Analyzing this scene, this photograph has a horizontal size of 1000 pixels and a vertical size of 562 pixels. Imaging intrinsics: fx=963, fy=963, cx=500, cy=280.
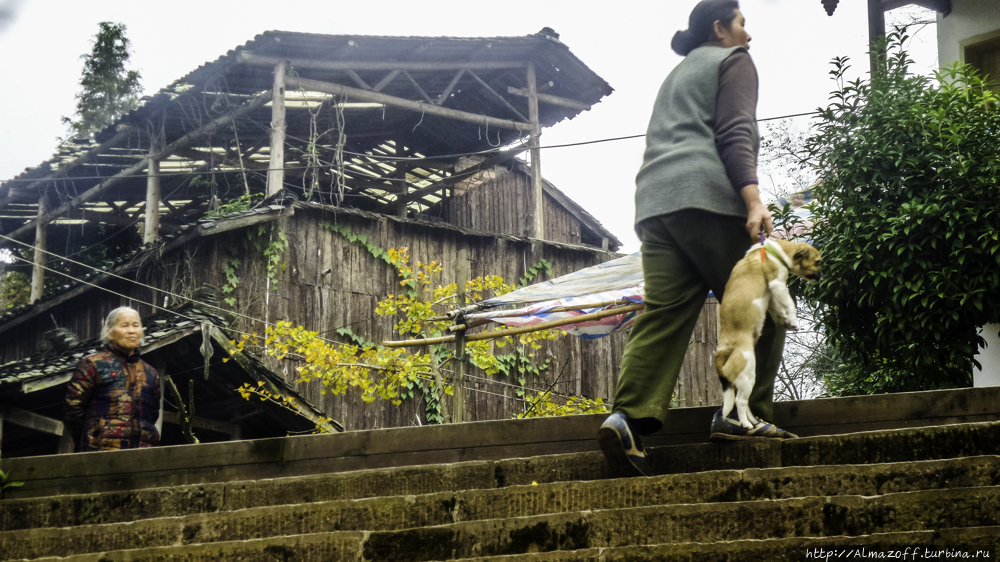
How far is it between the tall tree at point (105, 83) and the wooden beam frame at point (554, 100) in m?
11.9

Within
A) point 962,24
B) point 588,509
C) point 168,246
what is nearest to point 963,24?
point 962,24

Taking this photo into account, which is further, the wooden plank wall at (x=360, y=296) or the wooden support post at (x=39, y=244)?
the wooden support post at (x=39, y=244)

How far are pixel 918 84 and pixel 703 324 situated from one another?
906 cm

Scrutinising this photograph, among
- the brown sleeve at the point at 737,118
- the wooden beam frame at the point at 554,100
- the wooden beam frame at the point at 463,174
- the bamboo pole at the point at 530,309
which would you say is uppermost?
the wooden beam frame at the point at 554,100

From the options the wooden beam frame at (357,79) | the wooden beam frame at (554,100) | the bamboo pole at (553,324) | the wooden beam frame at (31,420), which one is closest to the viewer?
the bamboo pole at (553,324)

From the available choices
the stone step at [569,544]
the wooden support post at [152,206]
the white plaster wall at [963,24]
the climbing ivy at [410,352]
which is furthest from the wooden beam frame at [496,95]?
the stone step at [569,544]

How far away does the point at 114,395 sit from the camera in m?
6.09

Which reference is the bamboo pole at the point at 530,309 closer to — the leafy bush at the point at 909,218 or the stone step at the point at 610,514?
the leafy bush at the point at 909,218

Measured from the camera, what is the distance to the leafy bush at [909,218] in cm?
670

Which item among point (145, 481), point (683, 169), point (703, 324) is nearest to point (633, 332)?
point (683, 169)

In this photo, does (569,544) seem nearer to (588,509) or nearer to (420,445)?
(588,509)

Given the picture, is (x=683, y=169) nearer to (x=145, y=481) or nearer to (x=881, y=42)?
(x=145, y=481)

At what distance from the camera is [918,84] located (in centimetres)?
→ 751

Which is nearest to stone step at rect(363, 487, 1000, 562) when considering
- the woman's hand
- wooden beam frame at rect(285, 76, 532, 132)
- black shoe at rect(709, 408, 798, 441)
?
black shoe at rect(709, 408, 798, 441)
